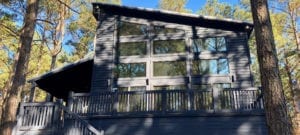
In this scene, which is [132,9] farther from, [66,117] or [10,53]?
[10,53]

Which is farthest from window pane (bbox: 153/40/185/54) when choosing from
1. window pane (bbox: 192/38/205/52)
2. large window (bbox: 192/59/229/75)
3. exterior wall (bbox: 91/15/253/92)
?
large window (bbox: 192/59/229/75)

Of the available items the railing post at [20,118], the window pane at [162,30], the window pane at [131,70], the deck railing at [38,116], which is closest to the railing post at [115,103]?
the window pane at [131,70]

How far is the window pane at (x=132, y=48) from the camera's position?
10.6 metres

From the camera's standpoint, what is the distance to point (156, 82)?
9.97m

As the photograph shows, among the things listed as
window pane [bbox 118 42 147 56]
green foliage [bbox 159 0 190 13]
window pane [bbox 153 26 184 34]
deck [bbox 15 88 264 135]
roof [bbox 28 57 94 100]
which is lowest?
deck [bbox 15 88 264 135]

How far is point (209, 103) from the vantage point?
27.7 ft

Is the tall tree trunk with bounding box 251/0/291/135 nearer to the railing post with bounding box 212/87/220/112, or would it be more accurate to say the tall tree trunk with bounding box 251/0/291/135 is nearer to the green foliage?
the railing post with bounding box 212/87/220/112

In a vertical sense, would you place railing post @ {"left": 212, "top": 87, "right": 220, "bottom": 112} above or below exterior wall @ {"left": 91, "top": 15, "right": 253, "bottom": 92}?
below

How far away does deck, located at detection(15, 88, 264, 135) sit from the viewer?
25.9ft

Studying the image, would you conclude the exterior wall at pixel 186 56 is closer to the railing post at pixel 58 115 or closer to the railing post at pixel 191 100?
the railing post at pixel 191 100

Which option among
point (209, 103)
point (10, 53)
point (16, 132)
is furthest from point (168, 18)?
point (10, 53)

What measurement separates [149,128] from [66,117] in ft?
8.53

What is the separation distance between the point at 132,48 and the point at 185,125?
414cm

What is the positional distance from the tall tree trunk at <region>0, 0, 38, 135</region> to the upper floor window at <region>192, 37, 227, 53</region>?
598 cm
